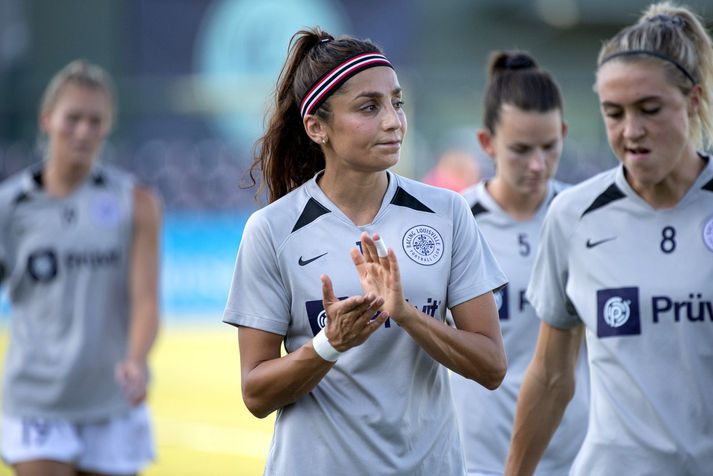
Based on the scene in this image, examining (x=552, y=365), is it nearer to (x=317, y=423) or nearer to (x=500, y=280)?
(x=500, y=280)

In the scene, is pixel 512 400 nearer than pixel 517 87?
Yes

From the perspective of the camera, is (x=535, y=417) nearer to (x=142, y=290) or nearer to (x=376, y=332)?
(x=376, y=332)

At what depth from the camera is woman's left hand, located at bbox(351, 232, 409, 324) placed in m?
3.41

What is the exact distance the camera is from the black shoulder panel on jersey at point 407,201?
12.5ft

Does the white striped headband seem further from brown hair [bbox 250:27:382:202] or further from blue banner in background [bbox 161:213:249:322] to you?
blue banner in background [bbox 161:213:249:322]

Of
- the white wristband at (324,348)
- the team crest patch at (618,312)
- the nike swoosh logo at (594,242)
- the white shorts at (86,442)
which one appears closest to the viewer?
the white wristband at (324,348)

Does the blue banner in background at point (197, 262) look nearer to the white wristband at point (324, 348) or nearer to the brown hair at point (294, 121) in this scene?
the brown hair at point (294, 121)

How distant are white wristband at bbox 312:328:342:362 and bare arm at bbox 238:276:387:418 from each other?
1cm

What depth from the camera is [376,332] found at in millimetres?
3668

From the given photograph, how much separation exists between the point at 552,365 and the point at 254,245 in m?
1.20

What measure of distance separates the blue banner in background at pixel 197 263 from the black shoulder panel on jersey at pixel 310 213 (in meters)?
15.0

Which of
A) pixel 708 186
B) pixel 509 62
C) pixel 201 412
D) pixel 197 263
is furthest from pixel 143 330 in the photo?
pixel 197 263

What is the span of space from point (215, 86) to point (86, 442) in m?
20.1

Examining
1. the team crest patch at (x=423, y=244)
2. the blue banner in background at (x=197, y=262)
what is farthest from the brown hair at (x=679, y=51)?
the blue banner in background at (x=197, y=262)
